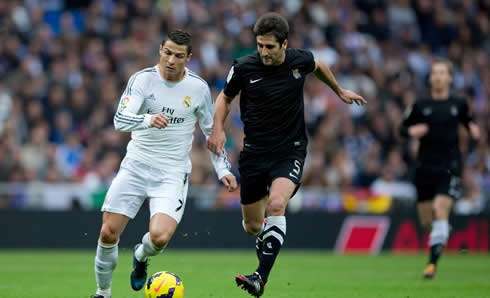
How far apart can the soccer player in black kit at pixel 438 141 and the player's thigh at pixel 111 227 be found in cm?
521

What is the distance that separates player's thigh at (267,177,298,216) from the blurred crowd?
8167mm

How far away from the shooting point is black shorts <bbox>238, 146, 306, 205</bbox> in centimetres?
Result: 848

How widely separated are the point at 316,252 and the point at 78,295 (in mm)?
8693

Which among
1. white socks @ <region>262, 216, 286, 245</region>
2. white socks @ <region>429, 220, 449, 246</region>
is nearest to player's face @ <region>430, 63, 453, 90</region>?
white socks @ <region>429, 220, 449, 246</region>

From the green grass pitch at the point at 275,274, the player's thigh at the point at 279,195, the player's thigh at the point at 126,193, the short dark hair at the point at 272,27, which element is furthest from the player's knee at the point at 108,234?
the short dark hair at the point at 272,27

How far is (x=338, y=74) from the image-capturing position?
19922 millimetres

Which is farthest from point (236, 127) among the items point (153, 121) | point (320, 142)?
point (153, 121)

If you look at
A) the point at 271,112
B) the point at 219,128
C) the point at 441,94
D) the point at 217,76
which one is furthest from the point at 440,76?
the point at 217,76

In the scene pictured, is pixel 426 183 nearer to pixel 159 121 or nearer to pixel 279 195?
pixel 279 195

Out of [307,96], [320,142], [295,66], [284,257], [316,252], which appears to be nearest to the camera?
[295,66]

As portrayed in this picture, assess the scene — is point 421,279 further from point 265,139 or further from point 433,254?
point 265,139

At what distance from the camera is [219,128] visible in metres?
8.41

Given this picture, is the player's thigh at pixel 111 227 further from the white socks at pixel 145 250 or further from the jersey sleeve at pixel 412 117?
the jersey sleeve at pixel 412 117

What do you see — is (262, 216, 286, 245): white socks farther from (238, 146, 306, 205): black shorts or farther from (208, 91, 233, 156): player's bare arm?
(208, 91, 233, 156): player's bare arm
